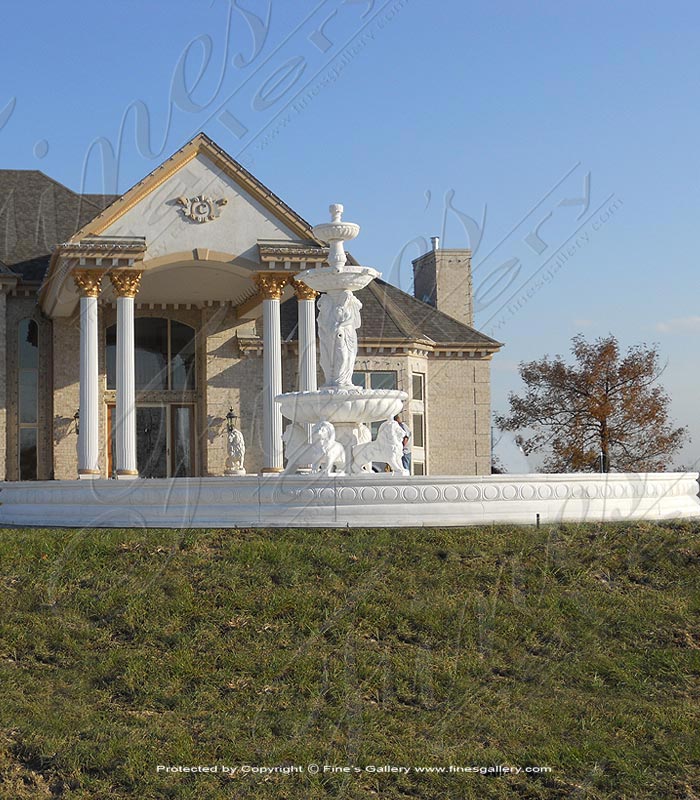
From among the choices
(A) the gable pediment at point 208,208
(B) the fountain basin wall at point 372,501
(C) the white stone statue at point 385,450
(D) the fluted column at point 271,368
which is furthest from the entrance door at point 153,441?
(B) the fountain basin wall at point 372,501

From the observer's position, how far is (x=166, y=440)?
112ft

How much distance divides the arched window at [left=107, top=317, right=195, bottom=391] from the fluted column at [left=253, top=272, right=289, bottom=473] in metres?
6.04

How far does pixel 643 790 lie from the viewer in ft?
34.9

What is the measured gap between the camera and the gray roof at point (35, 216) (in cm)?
3342

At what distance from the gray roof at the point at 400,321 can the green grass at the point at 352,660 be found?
18.3 m

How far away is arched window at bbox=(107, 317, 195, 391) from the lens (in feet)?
112

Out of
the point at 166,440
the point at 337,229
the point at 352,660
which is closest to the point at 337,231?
the point at 337,229

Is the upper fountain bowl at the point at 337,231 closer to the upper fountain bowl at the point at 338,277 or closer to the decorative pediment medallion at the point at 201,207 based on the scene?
the upper fountain bowl at the point at 338,277

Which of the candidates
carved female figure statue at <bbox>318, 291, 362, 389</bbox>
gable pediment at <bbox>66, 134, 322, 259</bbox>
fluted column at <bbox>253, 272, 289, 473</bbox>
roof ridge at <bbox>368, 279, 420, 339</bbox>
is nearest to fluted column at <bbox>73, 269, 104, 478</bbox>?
gable pediment at <bbox>66, 134, 322, 259</bbox>

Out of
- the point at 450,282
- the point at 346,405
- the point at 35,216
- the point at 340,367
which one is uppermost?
the point at 35,216

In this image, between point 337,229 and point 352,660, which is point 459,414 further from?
point 352,660

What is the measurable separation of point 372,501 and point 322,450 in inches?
71.3

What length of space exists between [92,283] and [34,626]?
48.3ft

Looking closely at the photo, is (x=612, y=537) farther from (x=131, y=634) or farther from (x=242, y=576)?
(x=131, y=634)
